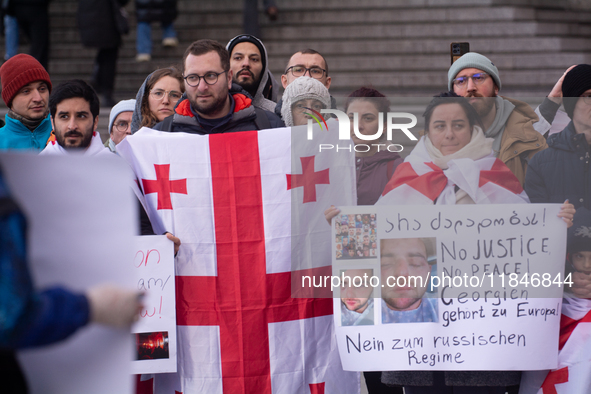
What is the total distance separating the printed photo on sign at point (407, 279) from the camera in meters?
2.84

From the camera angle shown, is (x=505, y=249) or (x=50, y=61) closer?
(x=505, y=249)

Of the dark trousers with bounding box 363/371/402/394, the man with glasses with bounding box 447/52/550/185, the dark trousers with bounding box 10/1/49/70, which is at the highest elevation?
the dark trousers with bounding box 10/1/49/70

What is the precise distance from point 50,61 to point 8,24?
101cm

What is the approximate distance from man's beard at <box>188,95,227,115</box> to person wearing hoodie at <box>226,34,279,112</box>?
3.03 feet

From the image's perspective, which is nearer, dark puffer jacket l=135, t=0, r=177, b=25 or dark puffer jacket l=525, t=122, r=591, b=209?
dark puffer jacket l=525, t=122, r=591, b=209

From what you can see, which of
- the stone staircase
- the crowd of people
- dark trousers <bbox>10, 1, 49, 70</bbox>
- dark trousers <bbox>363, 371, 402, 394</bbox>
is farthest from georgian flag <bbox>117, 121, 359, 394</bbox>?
dark trousers <bbox>10, 1, 49, 70</bbox>

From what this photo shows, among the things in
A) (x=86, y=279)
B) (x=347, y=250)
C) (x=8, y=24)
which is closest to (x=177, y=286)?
(x=347, y=250)

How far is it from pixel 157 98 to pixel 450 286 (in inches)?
84.0

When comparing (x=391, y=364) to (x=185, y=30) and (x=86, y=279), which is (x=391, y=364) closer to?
(x=86, y=279)

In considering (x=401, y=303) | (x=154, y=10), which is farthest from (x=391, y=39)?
(x=401, y=303)

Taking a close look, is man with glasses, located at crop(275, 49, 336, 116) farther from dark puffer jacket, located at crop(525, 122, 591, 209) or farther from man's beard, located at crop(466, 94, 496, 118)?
dark puffer jacket, located at crop(525, 122, 591, 209)

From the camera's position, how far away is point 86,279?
62.5 inches

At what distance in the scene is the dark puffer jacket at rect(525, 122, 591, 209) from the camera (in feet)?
9.29

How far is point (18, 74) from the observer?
12.8ft
